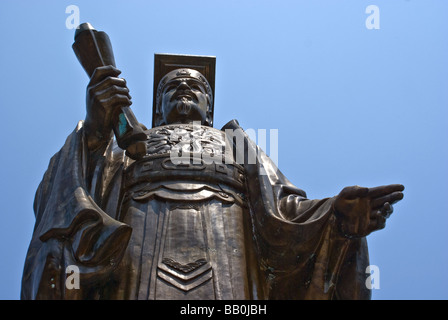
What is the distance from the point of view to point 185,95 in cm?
869

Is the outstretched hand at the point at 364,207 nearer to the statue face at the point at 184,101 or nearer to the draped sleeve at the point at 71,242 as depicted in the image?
the draped sleeve at the point at 71,242

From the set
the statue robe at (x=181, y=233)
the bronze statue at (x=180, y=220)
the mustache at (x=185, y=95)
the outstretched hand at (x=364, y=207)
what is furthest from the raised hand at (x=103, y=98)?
the outstretched hand at (x=364, y=207)

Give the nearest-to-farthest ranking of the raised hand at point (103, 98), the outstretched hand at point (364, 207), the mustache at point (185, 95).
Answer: the outstretched hand at point (364, 207)
the raised hand at point (103, 98)
the mustache at point (185, 95)

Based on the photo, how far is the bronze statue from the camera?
5961 millimetres

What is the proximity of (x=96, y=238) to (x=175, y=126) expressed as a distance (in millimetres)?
2201

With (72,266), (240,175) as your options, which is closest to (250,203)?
(240,175)

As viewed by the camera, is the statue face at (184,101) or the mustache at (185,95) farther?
the mustache at (185,95)

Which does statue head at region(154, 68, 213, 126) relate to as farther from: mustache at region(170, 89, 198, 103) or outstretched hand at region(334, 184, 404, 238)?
outstretched hand at region(334, 184, 404, 238)

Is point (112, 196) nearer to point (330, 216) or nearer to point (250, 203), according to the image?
point (250, 203)

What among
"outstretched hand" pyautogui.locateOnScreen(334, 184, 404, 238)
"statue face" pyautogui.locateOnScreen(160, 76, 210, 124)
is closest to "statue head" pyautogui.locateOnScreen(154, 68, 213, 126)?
"statue face" pyautogui.locateOnScreen(160, 76, 210, 124)

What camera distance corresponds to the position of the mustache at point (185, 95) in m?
8.67

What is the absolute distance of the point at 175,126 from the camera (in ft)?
26.1

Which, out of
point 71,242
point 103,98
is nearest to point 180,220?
point 71,242

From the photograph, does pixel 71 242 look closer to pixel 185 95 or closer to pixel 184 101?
pixel 184 101
